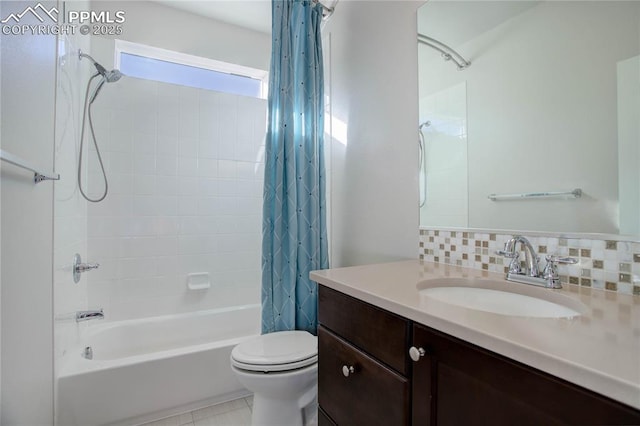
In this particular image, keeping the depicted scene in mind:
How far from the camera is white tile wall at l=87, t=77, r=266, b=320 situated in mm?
2037

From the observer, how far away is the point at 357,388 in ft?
2.75

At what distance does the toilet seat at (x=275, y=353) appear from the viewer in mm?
1224

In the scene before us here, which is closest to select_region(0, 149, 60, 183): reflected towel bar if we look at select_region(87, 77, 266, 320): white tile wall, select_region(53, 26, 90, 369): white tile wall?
select_region(53, 26, 90, 369): white tile wall

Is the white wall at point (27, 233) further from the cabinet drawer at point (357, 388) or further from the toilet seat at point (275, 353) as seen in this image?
the cabinet drawer at point (357, 388)

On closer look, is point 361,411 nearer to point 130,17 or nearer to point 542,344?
point 542,344

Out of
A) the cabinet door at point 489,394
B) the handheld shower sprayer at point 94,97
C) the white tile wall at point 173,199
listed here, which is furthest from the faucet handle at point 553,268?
the handheld shower sprayer at point 94,97

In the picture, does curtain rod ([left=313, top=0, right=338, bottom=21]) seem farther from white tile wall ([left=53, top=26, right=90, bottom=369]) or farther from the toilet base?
the toilet base

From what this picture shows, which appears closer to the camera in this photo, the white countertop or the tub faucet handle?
the white countertop

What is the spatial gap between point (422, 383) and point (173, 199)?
216 centimetres

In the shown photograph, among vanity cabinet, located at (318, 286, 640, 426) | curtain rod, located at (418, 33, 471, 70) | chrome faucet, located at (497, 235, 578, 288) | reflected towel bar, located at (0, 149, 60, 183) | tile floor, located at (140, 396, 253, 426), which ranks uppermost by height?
curtain rod, located at (418, 33, 471, 70)

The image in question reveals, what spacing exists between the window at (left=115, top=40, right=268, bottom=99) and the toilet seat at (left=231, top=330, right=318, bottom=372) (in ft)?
6.75

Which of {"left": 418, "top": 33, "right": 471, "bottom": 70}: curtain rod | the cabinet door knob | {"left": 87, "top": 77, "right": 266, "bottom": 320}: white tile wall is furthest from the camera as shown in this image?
{"left": 87, "top": 77, "right": 266, "bottom": 320}: white tile wall

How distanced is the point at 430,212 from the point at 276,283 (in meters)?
0.91

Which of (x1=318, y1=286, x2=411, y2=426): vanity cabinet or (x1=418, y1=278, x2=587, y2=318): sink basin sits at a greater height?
(x1=418, y1=278, x2=587, y2=318): sink basin
